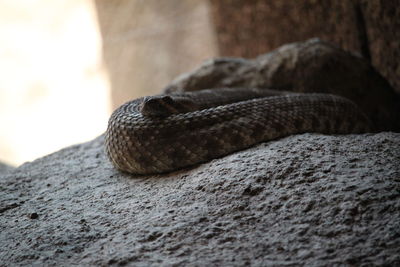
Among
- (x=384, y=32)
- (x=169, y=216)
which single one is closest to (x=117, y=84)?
(x=384, y=32)

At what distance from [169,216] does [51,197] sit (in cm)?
91

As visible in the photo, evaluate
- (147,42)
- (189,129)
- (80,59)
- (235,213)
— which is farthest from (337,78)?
(80,59)

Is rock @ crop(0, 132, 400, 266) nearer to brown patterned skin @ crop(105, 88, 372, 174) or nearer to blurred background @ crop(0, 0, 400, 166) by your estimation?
brown patterned skin @ crop(105, 88, 372, 174)

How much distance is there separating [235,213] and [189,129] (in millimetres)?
788

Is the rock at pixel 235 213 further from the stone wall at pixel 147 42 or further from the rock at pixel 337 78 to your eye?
the stone wall at pixel 147 42

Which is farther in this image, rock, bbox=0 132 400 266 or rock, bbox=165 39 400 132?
rock, bbox=165 39 400 132

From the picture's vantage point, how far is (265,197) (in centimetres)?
185

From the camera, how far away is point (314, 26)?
4738 mm

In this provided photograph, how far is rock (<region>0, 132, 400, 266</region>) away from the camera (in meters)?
1.50

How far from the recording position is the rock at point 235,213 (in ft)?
4.93

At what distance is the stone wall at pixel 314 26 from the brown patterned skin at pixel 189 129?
57.2 inches

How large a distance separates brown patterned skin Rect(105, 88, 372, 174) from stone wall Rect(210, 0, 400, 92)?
1.45 metres

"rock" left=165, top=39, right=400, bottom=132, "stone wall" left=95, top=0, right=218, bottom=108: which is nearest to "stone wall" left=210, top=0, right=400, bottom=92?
"rock" left=165, top=39, right=400, bottom=132

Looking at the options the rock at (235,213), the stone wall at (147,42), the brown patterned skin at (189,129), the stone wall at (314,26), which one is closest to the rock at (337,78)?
the stone wall at (314,26)
